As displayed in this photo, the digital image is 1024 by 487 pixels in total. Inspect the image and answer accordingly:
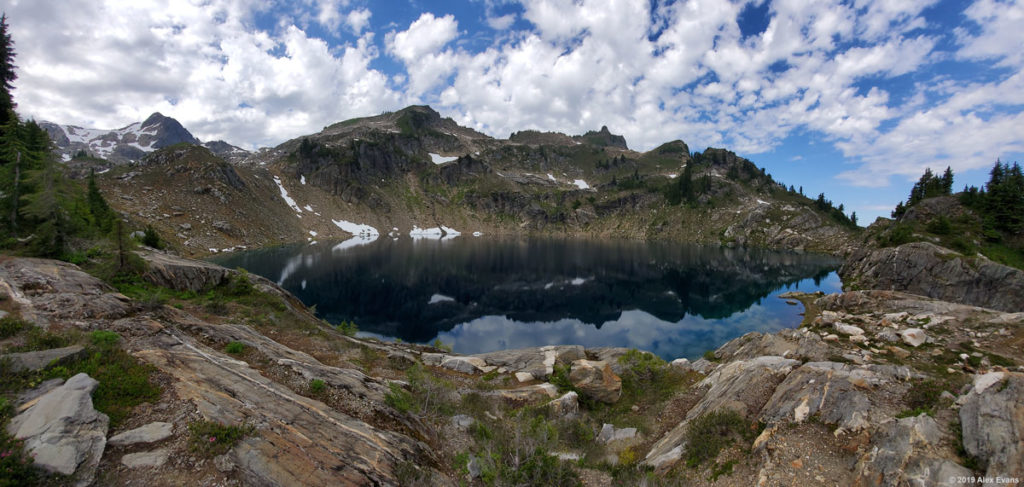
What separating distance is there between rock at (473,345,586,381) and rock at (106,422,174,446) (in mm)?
16497

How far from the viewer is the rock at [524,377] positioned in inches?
811

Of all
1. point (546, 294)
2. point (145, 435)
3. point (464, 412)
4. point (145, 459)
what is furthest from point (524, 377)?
point (546, 294)

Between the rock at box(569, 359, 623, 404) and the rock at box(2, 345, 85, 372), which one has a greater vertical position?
the rock at box(2, 345, 85, 372)

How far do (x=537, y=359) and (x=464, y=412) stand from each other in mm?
8715

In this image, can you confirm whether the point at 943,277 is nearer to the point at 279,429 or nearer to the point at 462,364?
the point at 462,364

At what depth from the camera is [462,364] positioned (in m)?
22.3

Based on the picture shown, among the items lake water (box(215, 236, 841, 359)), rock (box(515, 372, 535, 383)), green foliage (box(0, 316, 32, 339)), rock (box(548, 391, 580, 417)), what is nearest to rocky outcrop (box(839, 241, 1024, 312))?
lake water (box(215, 236, 841, 359))

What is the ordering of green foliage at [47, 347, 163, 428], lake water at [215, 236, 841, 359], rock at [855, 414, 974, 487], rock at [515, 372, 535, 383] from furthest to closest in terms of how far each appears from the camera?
lake water at [215, 236, 841, 359] < rock at [515, 372, 535, 383] < green foliage at [47, 347, 163, 428] < rock at [855, 414, 974, 487]

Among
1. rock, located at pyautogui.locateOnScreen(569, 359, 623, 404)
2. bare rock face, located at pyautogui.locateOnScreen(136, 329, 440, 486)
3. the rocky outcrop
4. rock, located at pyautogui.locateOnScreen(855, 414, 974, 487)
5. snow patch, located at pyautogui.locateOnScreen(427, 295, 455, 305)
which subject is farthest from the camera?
snow patch, located at pyautogui.locateOnScreen(427, 295, 455, 305)

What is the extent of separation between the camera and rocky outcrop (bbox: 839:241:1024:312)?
42594 millimetres

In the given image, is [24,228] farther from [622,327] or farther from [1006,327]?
[1006,327]

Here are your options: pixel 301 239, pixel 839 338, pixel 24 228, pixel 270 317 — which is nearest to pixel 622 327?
pixel 839 338

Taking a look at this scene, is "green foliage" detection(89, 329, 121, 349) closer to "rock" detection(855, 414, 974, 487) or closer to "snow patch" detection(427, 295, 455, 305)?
"rock" detection(855, 414, 974, 487)

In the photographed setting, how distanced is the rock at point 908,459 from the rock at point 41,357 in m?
19.6
